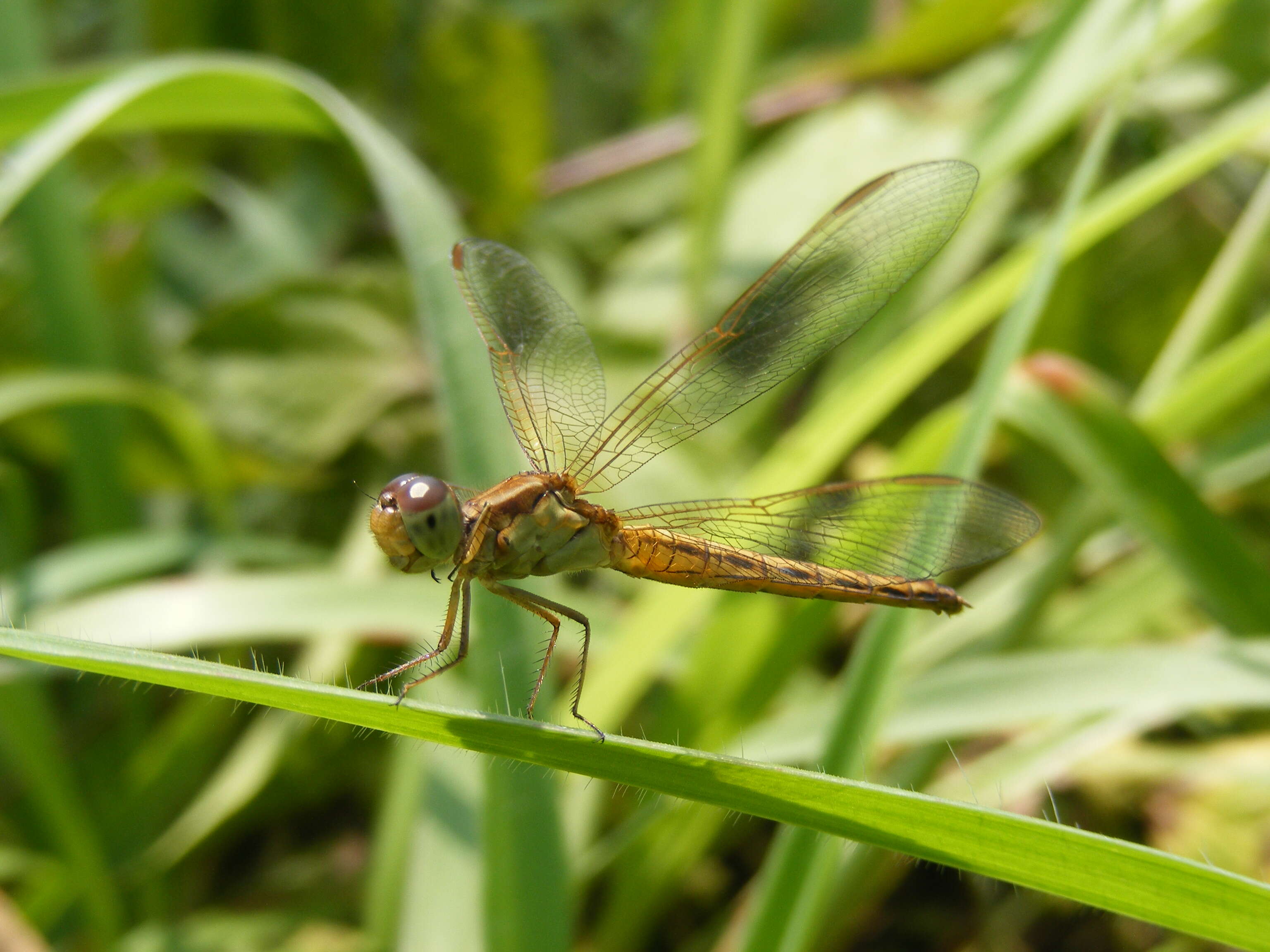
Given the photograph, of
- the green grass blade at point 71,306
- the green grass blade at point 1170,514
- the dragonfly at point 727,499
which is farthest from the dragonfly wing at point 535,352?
the green grass blade at point 71,306

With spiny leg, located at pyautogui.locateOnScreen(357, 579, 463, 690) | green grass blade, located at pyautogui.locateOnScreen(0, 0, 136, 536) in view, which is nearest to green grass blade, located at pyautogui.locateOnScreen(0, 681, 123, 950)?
green grass blade, located at pyautogui.locateOnScreen(0, 0, 136, 536)

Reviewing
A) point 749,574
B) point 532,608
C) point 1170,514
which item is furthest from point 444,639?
point 1170,514

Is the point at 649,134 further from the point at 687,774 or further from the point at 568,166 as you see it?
the point at 687,774

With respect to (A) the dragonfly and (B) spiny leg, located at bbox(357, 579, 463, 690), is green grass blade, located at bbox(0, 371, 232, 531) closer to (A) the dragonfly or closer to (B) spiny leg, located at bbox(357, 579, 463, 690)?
(A) the dragonfly

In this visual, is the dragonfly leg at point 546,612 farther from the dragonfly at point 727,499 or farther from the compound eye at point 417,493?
the compound eye at point 417,493

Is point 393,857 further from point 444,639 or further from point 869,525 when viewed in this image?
point 869,525

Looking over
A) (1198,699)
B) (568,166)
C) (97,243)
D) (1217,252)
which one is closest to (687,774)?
(1198,699)
